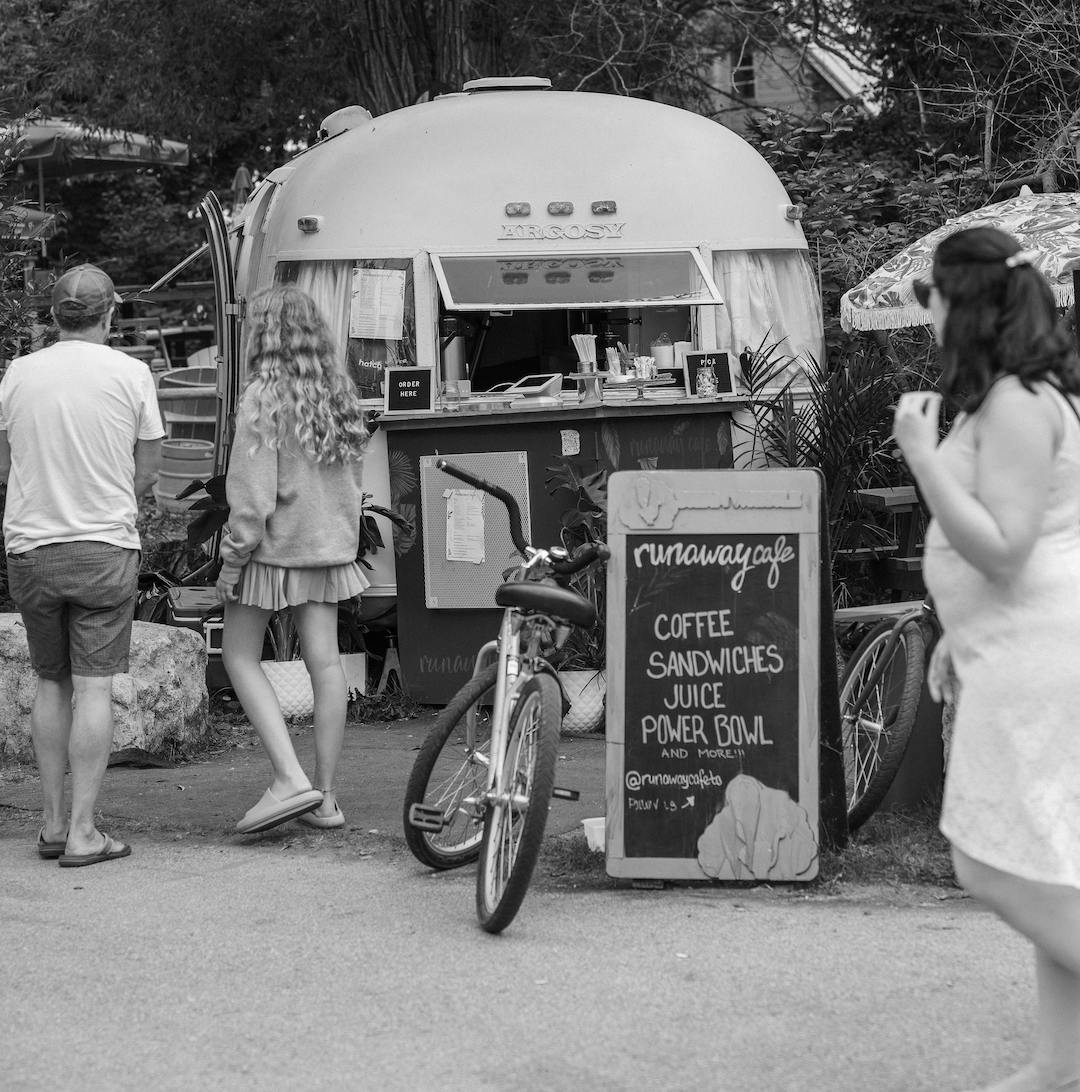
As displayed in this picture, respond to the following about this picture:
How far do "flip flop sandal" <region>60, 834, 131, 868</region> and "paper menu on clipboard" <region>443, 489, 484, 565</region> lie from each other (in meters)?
2.80

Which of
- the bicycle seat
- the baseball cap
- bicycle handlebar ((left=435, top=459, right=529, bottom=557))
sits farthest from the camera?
the baseball cap

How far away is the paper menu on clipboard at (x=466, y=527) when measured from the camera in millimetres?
7805

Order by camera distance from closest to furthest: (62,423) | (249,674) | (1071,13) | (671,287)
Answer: (62,423) → (249,674) → (671,287) → (1071,13)

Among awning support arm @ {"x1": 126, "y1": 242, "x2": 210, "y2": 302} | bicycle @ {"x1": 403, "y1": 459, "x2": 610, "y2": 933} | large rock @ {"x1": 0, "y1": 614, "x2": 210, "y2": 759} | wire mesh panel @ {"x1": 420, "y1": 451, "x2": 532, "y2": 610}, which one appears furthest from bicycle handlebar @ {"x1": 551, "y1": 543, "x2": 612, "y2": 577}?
awning support arm @ {"x1": 126, "y1": 242, "x2": 210, "y2": 302}

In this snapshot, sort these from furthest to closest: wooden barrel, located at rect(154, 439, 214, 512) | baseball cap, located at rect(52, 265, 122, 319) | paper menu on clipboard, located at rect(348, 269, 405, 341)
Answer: wooden barrel, located at rect(154, 439, 214, 512) < paper menu on clipboard, located at rect(348, 269, 405, 341) < baseball cap, located at rect(52, 265, 122, 319)

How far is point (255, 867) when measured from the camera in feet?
17.0

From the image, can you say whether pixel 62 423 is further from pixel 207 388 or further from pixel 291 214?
pixel 207 388

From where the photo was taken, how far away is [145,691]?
6.96 m

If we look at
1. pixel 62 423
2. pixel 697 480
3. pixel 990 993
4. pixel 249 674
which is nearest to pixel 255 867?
pixel 249 674

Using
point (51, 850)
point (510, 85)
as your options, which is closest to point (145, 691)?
point (51, 850)

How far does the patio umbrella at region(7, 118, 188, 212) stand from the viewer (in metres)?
14.8

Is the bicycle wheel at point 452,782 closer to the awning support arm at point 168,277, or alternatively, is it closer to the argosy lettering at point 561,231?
the argosy lettering at point 561,231

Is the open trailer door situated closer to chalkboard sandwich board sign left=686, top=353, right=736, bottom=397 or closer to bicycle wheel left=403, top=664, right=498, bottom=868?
chalkboard sandwich board sign left=686, top=353, right=736, bottom=397

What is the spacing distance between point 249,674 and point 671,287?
3652 millimetres
